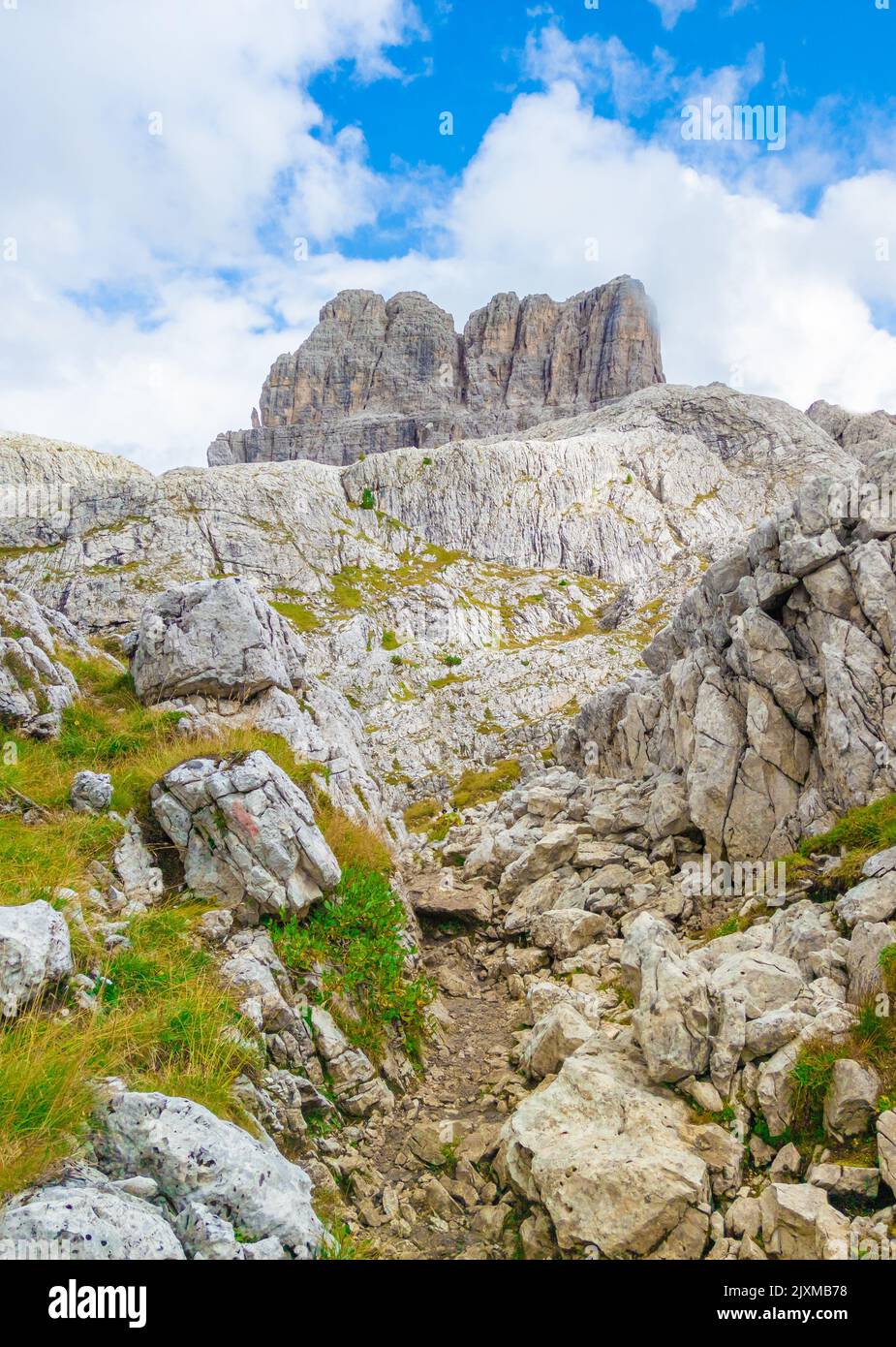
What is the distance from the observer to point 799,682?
1934 centimetres

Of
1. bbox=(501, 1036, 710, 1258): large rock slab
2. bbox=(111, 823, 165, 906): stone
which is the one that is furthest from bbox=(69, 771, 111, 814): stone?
bbox=(501, 1036, 710, 1258): large rock slab

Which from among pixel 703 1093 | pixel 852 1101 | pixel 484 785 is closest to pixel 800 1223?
pixel 852 1101

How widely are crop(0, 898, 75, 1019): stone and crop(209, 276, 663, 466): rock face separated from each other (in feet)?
516

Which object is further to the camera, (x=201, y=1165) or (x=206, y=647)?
(x=206, y=647)

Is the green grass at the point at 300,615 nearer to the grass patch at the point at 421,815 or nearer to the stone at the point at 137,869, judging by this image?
the grass patch at the point at 421,815

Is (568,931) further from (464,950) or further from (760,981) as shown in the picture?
(760,981)

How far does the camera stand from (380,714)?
5738 centimetres

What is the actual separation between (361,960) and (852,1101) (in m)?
6.79

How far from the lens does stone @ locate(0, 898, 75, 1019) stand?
615 centimetres

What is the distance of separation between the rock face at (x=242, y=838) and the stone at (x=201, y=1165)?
452 centimetres

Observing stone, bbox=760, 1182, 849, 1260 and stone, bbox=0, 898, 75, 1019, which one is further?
stone, bbox=760, 1182, 849, 1260

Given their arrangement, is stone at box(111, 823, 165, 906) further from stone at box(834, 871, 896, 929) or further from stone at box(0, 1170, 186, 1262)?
stone at box(834, 871, 896, 929)
